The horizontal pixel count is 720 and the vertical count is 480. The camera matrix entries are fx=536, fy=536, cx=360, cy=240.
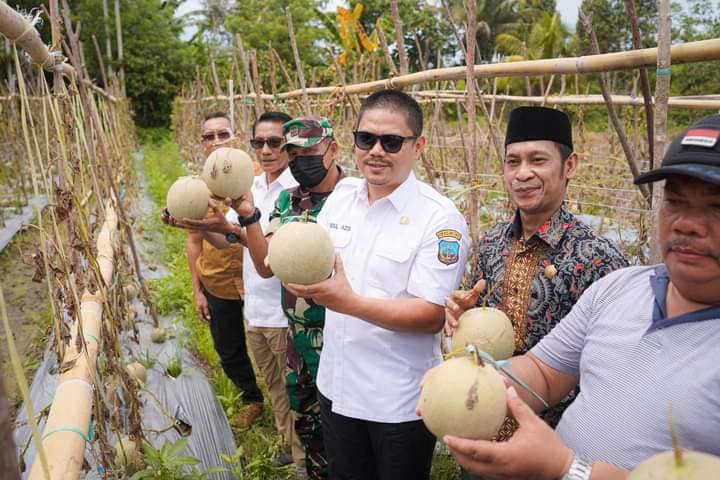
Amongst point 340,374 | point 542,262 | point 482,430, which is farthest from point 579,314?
point 340,374

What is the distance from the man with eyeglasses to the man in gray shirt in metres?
0.68

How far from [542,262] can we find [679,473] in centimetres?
99

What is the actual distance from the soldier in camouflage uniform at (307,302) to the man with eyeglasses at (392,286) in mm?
442

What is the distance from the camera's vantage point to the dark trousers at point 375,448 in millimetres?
1977

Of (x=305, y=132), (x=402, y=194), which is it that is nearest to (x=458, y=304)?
(x=402, y=194)

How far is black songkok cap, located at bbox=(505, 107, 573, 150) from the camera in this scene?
176 centimetres

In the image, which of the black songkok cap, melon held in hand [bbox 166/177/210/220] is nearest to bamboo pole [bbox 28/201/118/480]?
melon held in hand [bbox 166/177/210/220]

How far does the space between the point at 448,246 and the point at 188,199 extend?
1.27m

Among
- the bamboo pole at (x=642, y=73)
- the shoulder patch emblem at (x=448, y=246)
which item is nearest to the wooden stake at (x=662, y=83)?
the bamboo pole at (x=642, y=73)

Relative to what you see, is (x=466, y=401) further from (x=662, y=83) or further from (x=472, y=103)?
(x=662, y=83)

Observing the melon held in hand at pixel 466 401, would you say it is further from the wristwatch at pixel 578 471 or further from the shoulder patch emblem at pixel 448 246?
the shoulder patch emblem at pixel 448 246

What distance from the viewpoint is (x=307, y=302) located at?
8.13ft

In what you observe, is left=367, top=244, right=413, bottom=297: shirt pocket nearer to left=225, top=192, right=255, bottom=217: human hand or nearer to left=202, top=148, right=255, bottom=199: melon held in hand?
left=225, top=192, right=255, bottom=217: human hand

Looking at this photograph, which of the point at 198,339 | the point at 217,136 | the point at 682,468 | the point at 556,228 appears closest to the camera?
the point at 682,468
